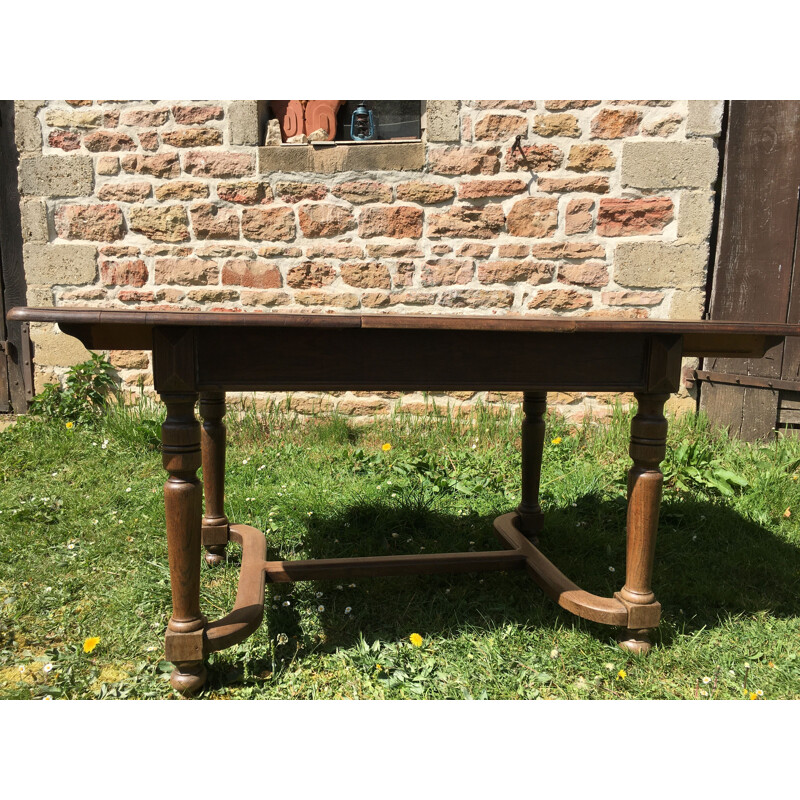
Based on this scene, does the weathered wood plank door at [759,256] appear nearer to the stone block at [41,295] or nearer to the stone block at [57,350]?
the stone block at [57,350]

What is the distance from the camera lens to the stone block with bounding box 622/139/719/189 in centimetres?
394

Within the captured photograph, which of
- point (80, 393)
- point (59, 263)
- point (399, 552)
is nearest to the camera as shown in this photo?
point (399, 552)

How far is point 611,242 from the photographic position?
13.4 feet

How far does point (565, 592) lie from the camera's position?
2.14 meters

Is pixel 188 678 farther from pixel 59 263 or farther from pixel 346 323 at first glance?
pixel 59 263

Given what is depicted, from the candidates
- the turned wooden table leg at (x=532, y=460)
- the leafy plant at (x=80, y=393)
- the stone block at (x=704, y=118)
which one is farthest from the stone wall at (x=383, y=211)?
the turned wooden table leg at (x=532, y=460)

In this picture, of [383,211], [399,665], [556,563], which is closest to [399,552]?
[556,563]

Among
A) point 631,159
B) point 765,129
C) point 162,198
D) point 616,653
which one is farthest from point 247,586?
point 765,129

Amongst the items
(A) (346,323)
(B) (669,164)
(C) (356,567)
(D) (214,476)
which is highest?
(B) (669,164)

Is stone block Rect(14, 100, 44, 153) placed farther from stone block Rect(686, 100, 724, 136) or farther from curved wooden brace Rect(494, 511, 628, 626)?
stone block Rect(686, 100, 724, 136)

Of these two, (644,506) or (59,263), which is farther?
(59,263)

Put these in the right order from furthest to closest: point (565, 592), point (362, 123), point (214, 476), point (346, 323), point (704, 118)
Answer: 1. point (362, 123)
2. point (704, 118)
3. point (214, 476)
4. point (565, 592)
5. point (346, 323)

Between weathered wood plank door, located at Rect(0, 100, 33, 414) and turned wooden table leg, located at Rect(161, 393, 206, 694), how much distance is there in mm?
3499

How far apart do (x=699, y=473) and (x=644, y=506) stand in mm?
1680
